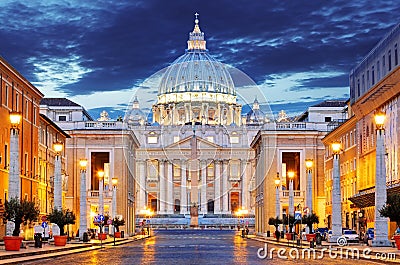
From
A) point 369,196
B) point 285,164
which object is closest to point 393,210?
point 369,196

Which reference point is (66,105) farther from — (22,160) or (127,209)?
(22,160)

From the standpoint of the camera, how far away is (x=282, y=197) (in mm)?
123812

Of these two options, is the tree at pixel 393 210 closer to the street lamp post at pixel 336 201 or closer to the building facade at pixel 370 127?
the street lamp post at pixel 336 201

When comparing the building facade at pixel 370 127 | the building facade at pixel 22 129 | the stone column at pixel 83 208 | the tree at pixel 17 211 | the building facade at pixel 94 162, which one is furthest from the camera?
the building facade at pixel 94 162

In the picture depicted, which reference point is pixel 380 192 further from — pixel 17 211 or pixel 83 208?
pixel 83 208

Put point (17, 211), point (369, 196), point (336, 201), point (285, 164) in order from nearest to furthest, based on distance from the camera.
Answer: point (17, 211) → point (336, 201) → point (369, 196) → point (285, 164)

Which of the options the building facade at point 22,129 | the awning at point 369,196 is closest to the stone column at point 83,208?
the building facade at point 22,129

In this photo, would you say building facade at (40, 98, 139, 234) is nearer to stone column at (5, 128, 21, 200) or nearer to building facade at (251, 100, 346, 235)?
building facade at (251, 100, 346, 235)

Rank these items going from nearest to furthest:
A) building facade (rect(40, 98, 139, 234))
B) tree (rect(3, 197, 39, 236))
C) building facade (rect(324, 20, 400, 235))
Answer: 1. tree (rect(3, 197, 39, 236))
2. building facade (rect(324, 20, 400, 235))
3. building facade (rect(40, 98, 139, 234))

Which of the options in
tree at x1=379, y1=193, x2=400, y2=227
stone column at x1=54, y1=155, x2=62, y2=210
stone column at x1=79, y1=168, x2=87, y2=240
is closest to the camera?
tree at x1=379, y1=193, x2=400, y2=227

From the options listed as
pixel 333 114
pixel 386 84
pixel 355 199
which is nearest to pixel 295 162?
pixel 333 114

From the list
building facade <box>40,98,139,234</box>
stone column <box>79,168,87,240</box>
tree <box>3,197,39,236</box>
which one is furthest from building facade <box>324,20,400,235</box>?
building facade <box>40,98,139,234</box>

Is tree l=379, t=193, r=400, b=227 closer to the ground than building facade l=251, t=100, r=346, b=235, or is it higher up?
closer to the ground

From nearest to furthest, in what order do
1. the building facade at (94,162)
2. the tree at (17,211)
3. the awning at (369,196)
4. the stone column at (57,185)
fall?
the tree at (17,211)
the stone column at (57,185)
the awning at (369,196)
the building facade at (94,162)
